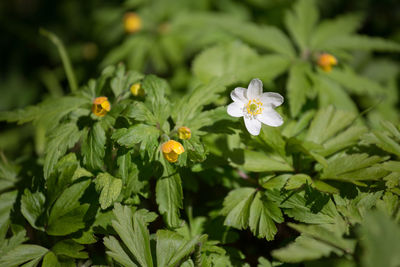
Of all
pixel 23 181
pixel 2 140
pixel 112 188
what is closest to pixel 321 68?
pixel 112 188

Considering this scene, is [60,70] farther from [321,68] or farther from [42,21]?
[321,68]

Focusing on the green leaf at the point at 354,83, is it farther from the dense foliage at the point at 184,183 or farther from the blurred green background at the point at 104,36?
the blurred green background at the point at 104,36

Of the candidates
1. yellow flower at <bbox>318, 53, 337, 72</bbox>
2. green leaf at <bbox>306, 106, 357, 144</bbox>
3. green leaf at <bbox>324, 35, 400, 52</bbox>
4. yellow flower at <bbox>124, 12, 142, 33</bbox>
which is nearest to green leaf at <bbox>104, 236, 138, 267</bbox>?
green leaf at <bbox>306, 106, 357, 144</bbox>

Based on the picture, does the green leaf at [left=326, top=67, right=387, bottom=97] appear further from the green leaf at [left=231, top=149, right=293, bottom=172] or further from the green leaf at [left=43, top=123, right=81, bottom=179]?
the green leaf at [left=43, top=123, right=81, bottom=179]

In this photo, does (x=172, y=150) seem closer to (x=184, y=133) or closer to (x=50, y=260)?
(x=184, y=133)

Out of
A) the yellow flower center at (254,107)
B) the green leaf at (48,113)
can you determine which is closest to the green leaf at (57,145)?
the green leaf at (48,113)

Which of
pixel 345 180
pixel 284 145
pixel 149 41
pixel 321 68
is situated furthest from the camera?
pixel 149 41
